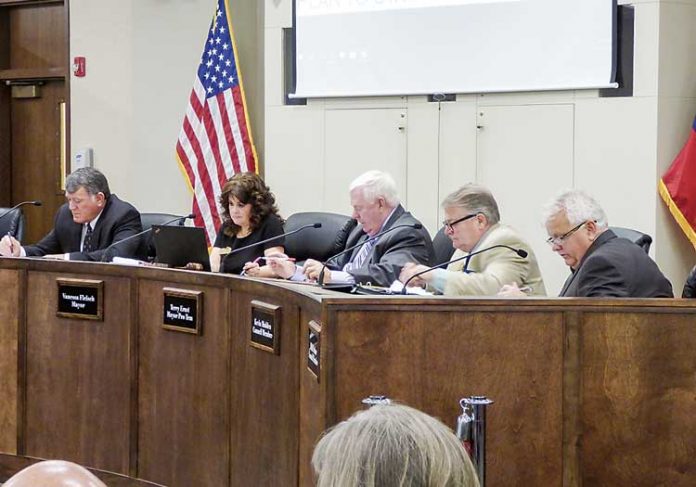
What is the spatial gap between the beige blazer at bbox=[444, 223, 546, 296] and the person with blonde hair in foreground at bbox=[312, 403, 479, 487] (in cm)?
268

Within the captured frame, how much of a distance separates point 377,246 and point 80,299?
1.22 m

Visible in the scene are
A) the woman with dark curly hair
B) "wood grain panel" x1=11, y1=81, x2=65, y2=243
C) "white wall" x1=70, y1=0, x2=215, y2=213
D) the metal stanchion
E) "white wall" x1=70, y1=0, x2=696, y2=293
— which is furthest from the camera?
"wood grain panel" x1=11, y1=81, x2=65, y2=243

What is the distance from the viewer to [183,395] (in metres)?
4.41

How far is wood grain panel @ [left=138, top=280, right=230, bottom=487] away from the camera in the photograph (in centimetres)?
422

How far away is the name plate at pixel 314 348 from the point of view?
10.5 ft

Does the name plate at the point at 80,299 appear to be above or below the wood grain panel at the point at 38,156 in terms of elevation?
below

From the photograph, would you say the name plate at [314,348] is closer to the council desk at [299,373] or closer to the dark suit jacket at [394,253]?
the council desk at [299,373]

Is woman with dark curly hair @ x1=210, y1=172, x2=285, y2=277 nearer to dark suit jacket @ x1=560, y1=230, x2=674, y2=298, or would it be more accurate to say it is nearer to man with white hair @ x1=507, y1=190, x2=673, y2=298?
man with white hair @ x1=507, y1=190, x2=673, y2=298

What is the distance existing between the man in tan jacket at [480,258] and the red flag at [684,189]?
5.24ft

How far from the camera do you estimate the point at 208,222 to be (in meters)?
7.48

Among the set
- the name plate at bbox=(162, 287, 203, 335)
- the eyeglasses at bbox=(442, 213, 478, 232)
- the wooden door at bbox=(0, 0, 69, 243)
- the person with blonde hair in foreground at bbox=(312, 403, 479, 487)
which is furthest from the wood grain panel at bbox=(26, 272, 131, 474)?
the wooden door at bbox=(0, 0, 69, 243)

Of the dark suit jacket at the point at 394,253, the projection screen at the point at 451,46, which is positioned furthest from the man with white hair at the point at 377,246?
the projection screen at the point at 451,46

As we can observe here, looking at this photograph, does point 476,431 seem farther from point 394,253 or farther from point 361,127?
point 361,127

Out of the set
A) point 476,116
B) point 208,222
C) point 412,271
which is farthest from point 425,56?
point 412,271
